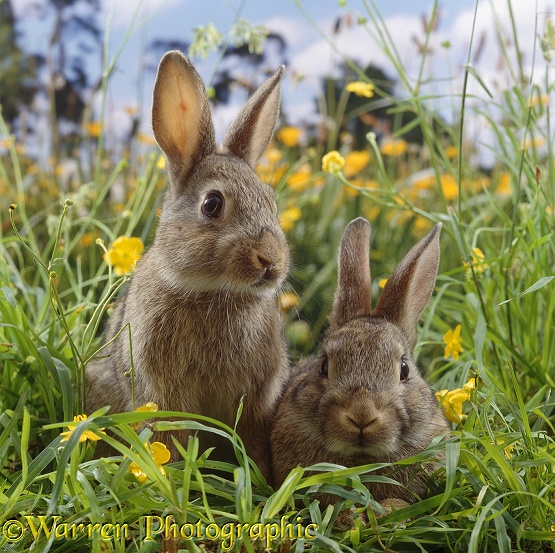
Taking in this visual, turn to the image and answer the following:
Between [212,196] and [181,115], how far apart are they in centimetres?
46

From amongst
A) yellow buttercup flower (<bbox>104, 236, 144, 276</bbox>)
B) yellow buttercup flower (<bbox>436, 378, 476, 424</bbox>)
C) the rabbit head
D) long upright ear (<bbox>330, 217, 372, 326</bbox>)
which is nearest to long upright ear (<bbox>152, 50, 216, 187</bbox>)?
the rabbit head

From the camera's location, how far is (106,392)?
400 centimetres

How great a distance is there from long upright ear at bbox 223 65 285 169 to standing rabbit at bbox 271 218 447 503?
63 centimetres

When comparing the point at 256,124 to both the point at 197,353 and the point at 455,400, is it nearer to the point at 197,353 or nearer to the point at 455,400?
the point at 197,353

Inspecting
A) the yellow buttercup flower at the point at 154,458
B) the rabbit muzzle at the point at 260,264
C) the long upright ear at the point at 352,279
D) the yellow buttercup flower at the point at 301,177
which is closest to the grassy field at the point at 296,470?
the yellow buttercup flower at the point at 154,458

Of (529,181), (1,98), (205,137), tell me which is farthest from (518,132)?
(1,98)

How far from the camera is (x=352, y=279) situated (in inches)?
156

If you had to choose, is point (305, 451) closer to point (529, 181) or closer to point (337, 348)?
point (337, 348)

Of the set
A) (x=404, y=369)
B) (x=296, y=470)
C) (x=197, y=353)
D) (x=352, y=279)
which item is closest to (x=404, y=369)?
(x=404, y=369)

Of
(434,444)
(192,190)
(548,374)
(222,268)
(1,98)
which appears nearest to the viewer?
(434,444)

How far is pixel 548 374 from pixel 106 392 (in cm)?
222

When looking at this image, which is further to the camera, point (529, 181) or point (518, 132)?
point (518, 132)

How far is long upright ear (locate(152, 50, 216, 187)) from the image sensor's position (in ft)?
12.4

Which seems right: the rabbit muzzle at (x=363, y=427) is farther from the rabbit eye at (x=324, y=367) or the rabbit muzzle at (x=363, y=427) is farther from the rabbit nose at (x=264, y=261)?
the rabbit nose at (x=264, y=261)
